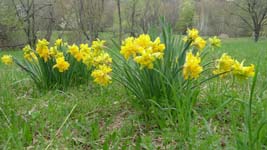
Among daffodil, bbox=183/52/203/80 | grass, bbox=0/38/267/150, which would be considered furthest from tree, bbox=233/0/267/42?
daffodil, bbox=183/52/203/80

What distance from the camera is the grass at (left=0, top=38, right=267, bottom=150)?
1.17 meters

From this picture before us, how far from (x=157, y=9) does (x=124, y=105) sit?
1566cm

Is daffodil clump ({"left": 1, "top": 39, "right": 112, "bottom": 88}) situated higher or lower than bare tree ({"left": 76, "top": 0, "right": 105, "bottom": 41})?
lower

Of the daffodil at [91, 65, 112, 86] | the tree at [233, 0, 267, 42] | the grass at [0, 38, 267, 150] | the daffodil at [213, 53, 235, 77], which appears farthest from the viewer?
the tree at [233, 0, 267, 42]

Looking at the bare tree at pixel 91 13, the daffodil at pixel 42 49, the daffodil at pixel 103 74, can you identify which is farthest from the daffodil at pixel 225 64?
the bare tree at pixel 91 13

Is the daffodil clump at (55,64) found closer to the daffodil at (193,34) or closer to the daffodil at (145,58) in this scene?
the daffodil at (193,34)

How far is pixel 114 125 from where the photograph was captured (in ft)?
5.25

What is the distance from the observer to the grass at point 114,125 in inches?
46.1

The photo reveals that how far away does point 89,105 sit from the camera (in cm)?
190

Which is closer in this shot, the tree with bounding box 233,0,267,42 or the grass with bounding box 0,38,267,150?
the grass with bounding box 0,38,267,150

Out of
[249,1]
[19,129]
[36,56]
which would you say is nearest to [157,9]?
[249,1]

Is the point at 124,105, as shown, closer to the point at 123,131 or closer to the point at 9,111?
the point at 123,131

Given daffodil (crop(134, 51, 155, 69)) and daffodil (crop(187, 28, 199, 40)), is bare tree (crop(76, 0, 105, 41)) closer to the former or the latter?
daffodil (crop(187, 28, 199, 40))

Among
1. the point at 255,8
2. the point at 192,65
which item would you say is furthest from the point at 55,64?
the point at 255,8
